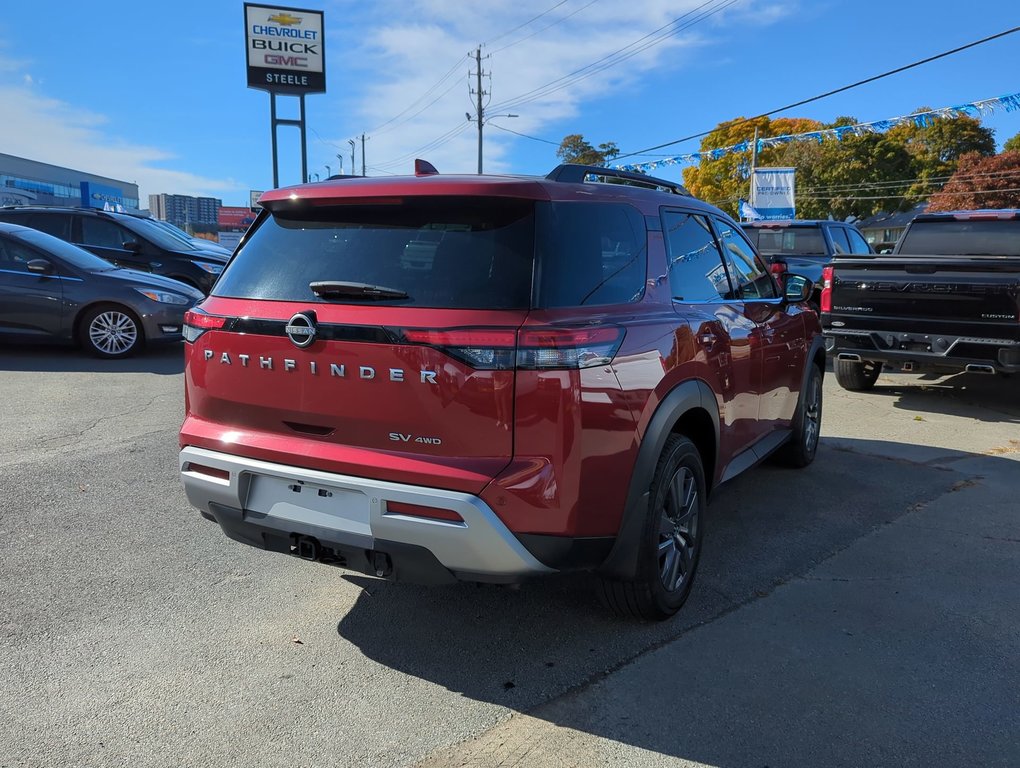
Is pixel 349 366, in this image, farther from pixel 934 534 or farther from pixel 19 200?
pixel 19 200

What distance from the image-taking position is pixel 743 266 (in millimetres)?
4598

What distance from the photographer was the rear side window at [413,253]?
268 centimetres

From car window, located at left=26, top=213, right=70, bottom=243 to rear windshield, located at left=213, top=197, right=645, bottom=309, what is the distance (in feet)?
34.3

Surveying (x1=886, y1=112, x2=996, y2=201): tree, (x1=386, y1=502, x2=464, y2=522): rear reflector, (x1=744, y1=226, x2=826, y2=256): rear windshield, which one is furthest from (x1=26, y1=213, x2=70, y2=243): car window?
(x1=886, y1=112, x2=996, y2=201): tree

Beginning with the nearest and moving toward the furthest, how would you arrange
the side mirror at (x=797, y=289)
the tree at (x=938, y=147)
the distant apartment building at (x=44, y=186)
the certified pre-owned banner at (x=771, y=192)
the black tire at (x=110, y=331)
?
1. the side mirror at (x=797, y=289)
2. the black tire at (x=110, y=331)
3. the certified pre-owned banner at (x=771, y=192)
4. the tree at (x=938, y=147)
5. the distant apartment building at (x=44, y=186)

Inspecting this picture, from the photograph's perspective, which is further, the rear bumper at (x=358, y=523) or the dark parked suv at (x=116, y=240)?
the dark parked suv at (x=116, y=240)

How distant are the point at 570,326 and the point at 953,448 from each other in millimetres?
5179

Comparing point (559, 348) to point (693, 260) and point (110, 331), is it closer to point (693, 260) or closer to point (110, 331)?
point (693, 260)

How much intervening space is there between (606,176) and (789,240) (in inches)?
418

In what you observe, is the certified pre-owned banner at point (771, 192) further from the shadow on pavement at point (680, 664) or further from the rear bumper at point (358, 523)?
the rear bumper at point (358, 523)

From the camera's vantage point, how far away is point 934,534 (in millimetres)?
4461

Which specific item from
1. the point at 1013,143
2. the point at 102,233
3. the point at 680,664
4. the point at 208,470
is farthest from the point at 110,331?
the point at 1013,143

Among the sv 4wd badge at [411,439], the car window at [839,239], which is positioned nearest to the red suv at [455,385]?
the sv 4wd badge at [411,439]

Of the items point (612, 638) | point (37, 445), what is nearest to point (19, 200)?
point (37, 445)
